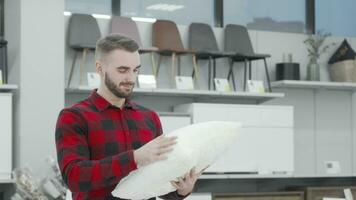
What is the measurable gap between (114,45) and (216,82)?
4143 millimetres

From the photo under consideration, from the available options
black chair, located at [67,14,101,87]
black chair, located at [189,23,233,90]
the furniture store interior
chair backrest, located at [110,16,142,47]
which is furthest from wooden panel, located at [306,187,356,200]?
black chair, located at [67,14,101,87]

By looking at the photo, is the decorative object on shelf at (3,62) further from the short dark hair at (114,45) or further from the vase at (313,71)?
the short dark hair at (114,45)

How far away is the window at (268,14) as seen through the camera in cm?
644

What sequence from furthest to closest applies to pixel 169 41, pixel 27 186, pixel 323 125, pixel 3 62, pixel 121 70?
pixel 323 125 < pixel 169 41 < pixel 3 62 < pixel 27 186 < pixel 121 70

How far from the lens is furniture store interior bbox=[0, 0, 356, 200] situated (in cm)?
488

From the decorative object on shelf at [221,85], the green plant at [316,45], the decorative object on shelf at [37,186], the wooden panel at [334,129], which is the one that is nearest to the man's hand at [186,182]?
the decorative object on shelf at [37,186]

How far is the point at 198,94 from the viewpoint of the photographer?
5.57 meters

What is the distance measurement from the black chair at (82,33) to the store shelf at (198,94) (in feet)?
1.20

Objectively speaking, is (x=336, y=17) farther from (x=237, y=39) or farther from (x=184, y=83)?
(x=184, y=83)

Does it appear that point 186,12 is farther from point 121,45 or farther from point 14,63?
point 121,45

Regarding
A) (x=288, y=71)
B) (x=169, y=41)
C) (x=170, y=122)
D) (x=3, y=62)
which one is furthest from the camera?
(x=288, y=71)

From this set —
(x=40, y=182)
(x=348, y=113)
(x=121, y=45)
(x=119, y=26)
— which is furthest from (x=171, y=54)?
(x=121, y=45)

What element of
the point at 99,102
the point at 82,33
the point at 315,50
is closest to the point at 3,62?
the point at 82,33

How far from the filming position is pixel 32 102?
4.88 m
